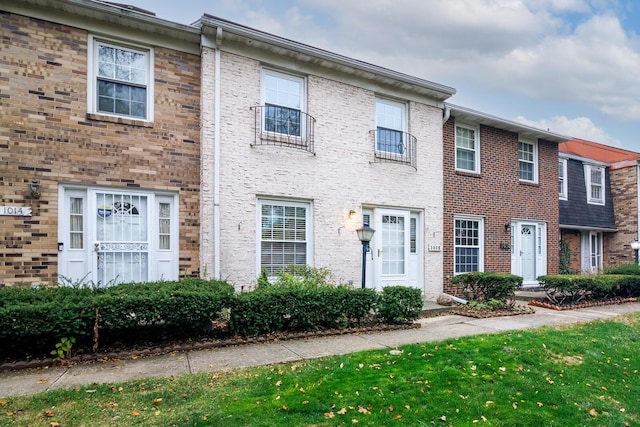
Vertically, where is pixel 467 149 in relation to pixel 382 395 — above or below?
above

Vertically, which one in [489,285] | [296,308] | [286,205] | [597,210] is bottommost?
[489,285]

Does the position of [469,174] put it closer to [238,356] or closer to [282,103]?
[282,103]

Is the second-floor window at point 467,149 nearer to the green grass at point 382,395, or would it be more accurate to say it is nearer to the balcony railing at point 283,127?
the balcony railing at point 283,127

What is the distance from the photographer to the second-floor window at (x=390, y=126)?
1049 cm

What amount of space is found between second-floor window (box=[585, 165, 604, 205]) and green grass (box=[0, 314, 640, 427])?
46.1ft

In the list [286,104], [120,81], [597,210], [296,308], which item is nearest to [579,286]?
[296,308]

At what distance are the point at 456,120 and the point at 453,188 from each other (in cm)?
207

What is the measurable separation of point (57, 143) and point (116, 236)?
189cm

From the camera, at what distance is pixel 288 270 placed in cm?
877

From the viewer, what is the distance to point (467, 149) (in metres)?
12.3

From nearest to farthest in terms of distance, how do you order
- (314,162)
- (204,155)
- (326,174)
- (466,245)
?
(204,155)
(314,162)
(326,174)
(466,245)

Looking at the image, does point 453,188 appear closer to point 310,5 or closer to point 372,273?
point 372,273

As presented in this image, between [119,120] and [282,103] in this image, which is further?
[282,103]

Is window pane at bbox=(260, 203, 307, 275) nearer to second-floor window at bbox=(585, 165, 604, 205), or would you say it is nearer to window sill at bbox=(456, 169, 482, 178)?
window sill at bbox=(456, 169, 482, 178)
